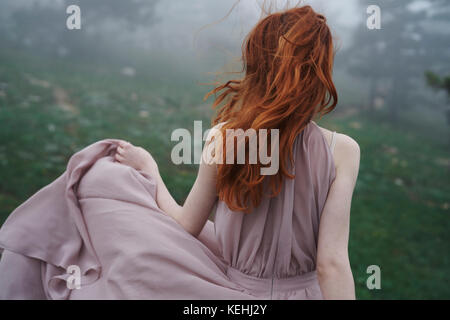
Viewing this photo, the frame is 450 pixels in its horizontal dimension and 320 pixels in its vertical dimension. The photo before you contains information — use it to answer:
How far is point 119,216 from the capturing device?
1.30 m

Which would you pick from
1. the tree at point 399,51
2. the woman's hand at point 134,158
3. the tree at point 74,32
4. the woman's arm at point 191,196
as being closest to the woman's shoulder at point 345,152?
the woman's arm at point 191,196

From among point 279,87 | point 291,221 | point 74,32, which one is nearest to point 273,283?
point 291,221

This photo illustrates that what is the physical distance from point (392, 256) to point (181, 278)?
3029 millimetres

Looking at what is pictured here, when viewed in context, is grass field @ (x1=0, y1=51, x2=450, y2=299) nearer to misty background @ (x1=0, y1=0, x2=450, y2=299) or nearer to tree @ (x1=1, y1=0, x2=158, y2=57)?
misty background @ (x1=0, y1=0, x2=450, y2=299)

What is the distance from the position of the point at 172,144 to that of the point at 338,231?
4.35 metres

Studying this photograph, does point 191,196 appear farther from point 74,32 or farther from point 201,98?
point 74,32

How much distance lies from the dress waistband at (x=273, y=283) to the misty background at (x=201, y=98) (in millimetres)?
765

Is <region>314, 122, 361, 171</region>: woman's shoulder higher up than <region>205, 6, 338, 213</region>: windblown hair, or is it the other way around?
<region>205, 6, 338, 213</region>: windblown hair

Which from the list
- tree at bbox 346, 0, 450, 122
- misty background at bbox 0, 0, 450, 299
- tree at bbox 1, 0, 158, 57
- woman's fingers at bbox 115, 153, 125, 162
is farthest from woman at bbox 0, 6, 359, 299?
tree at bbox 346, 0, 450, 122

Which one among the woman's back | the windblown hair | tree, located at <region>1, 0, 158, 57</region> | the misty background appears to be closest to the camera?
the windblown hair

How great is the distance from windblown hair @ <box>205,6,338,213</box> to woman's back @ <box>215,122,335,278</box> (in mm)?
53

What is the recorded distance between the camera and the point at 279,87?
1193 mm

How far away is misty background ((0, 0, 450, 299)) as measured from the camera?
3.93 m
